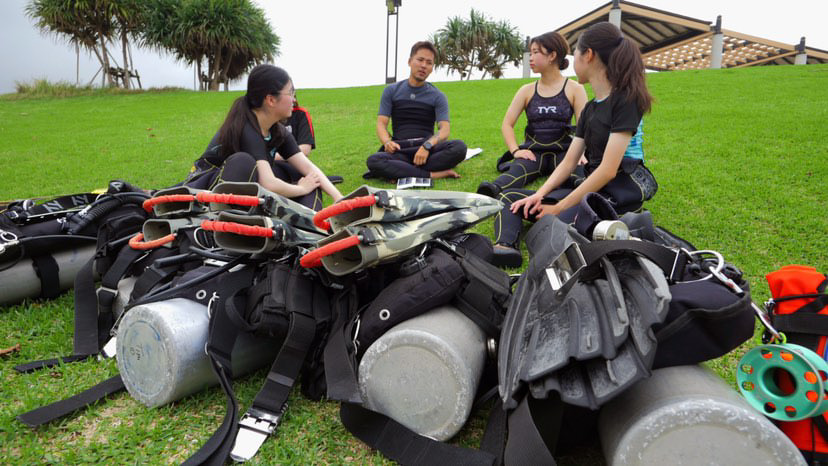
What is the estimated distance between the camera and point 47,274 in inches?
134

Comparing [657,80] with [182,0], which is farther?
[182,0]

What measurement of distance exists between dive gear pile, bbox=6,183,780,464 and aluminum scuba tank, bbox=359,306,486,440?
1 cm

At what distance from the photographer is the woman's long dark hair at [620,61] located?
11.3 feet

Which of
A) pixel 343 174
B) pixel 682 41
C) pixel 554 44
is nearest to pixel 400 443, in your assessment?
pixel 554 44

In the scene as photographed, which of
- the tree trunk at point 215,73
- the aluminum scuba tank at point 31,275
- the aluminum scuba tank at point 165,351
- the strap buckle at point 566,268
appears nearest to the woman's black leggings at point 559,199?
the strap buckle at point 566,268

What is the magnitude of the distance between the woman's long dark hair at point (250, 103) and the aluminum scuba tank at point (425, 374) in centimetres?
268

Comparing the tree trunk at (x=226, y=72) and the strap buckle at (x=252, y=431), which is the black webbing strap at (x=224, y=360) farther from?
the tree trunk at (x=226, y=72)

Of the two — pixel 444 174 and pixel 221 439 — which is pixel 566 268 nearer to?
pixel 221 439

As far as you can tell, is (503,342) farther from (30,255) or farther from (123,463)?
(30,255)

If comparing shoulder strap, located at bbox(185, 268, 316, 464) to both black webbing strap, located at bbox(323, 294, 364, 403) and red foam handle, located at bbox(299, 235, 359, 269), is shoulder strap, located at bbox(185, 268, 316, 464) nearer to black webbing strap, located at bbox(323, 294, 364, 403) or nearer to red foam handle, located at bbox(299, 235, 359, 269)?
black webbing strap, located at bbox(323, 294, 364, 403)

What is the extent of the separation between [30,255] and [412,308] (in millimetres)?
2863

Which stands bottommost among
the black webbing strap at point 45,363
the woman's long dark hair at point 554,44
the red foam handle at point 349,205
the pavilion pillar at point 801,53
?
the black webbing strap at point 45,363

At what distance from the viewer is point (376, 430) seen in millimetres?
2010


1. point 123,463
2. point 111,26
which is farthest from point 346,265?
point 111,26
